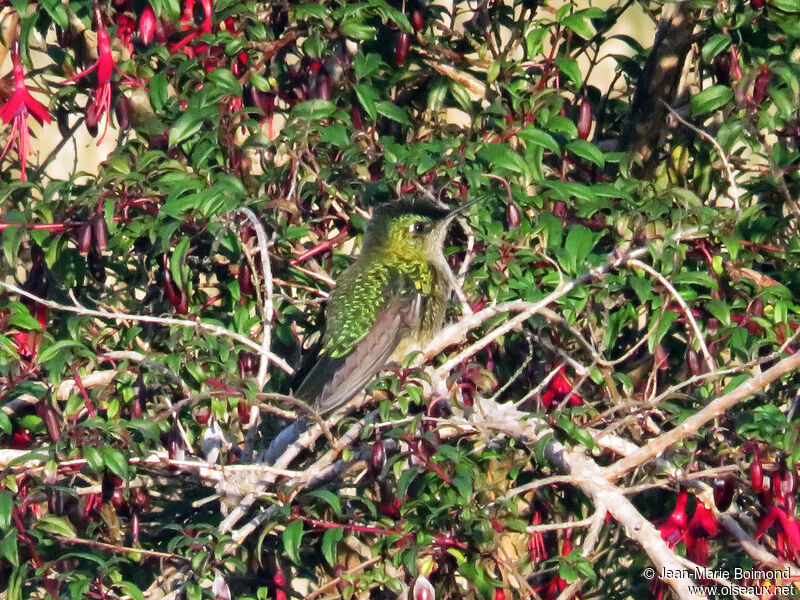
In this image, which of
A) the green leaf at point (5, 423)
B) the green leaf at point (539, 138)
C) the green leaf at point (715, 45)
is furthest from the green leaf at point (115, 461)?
the green leaf at point (715, 45)

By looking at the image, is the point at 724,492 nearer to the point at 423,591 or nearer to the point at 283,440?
the point at 423,591

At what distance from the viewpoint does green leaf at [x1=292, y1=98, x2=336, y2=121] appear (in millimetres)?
3822

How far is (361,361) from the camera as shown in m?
4.72

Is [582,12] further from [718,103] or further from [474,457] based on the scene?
[474,457]

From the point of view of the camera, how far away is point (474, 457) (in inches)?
143

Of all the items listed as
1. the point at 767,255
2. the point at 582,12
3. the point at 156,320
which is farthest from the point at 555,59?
the point at 156,320

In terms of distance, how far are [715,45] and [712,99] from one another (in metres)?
0.17

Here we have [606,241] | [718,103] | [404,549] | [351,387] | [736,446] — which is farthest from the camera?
[351,387]

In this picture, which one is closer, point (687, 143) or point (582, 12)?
point (582, 12)

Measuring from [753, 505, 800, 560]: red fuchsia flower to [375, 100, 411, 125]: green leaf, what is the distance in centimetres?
165

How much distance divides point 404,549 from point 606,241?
1322 mm

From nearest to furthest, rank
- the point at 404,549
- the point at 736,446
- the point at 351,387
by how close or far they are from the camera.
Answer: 1. the point at 404,549
2. the point at 736,446
3. the point at 351,387

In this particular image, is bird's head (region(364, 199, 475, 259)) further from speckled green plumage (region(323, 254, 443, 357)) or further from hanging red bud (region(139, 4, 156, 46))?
hanging red bud (region(139, 4, 156, 46))

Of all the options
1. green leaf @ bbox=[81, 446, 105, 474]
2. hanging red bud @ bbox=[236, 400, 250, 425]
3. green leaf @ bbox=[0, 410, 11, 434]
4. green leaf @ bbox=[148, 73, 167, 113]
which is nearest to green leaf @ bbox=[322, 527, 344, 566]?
hanging red bud @ bbox=[236, 400, 250, 425]
